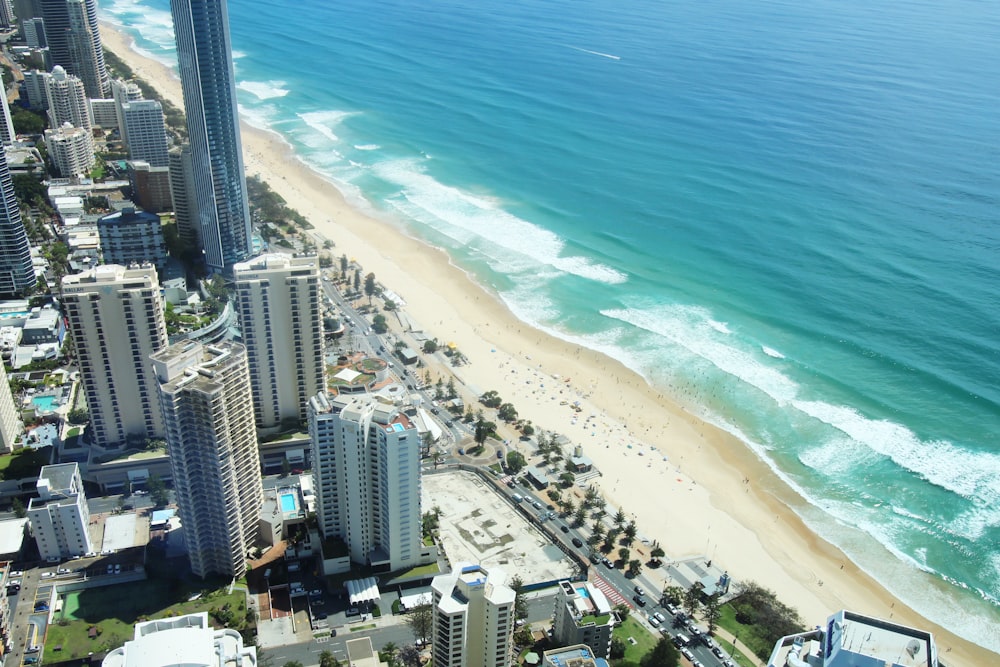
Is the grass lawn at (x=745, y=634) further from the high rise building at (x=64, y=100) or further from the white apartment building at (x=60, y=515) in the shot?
the high rise building at (x=64, y=100)

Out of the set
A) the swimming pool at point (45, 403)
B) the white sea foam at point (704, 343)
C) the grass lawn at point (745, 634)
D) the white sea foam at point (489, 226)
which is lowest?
the grass lawn at point (745, 634)

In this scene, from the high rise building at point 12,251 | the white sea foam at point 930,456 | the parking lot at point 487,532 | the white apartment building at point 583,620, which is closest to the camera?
the white apartment building at point 583,620

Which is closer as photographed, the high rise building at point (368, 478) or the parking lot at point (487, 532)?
the high rise building at point (368, 478)

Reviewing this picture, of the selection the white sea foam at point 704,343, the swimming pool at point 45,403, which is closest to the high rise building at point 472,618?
the swimming pool at point 45,403

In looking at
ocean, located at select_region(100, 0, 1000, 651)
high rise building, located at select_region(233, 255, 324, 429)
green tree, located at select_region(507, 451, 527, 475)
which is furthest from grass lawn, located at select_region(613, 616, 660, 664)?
high rise building, located at select_region(233, 255, 324, 429)

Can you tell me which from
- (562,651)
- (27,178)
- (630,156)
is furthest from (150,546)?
(630,156)

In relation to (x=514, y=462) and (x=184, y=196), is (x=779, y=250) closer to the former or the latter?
(x=514, y=462)
